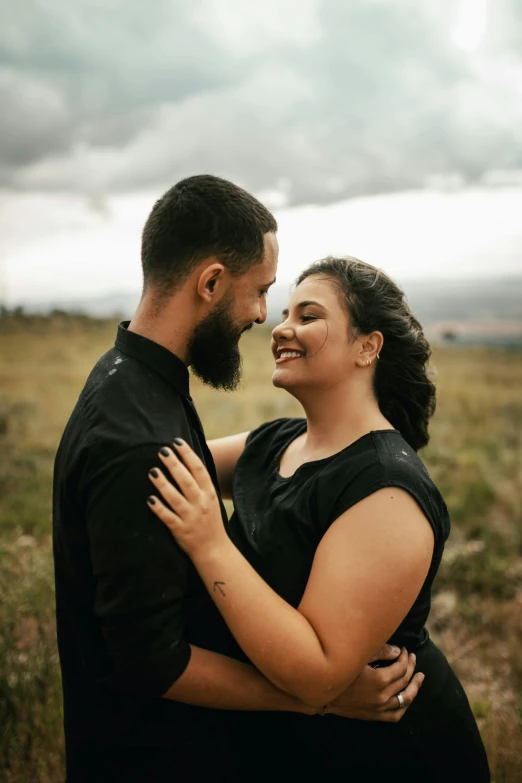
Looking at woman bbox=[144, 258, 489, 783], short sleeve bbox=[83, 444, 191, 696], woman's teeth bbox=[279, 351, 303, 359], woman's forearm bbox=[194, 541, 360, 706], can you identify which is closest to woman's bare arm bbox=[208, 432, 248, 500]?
woman bbox=[144, 258, 489, 783]

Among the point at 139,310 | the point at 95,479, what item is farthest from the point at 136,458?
the point at 139,310

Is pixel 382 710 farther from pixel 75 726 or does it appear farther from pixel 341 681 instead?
pixel 75 726

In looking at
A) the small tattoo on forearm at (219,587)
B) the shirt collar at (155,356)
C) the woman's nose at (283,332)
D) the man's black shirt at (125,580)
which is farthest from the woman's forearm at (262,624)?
the woman's nose at (283,332)

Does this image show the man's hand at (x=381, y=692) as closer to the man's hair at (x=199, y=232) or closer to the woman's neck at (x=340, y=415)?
the woman's neck at (x=340, y=415)

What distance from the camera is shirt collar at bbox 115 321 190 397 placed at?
6.84 ft

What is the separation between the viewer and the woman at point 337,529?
77.1 inches

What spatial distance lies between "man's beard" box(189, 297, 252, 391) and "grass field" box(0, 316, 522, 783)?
2190 millimetres

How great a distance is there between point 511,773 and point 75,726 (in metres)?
2.33

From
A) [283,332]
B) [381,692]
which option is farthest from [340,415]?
[381,692]

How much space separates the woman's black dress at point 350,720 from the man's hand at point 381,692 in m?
0.08

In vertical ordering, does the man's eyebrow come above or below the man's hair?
below

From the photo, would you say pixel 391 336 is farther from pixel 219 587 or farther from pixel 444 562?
pixel 444 562

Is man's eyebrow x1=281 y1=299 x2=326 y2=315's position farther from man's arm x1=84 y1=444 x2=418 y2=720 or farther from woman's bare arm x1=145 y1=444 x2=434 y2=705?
man's arm x1=84 y1=444 x2=418 y2=720

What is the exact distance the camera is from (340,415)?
272 centimetres
